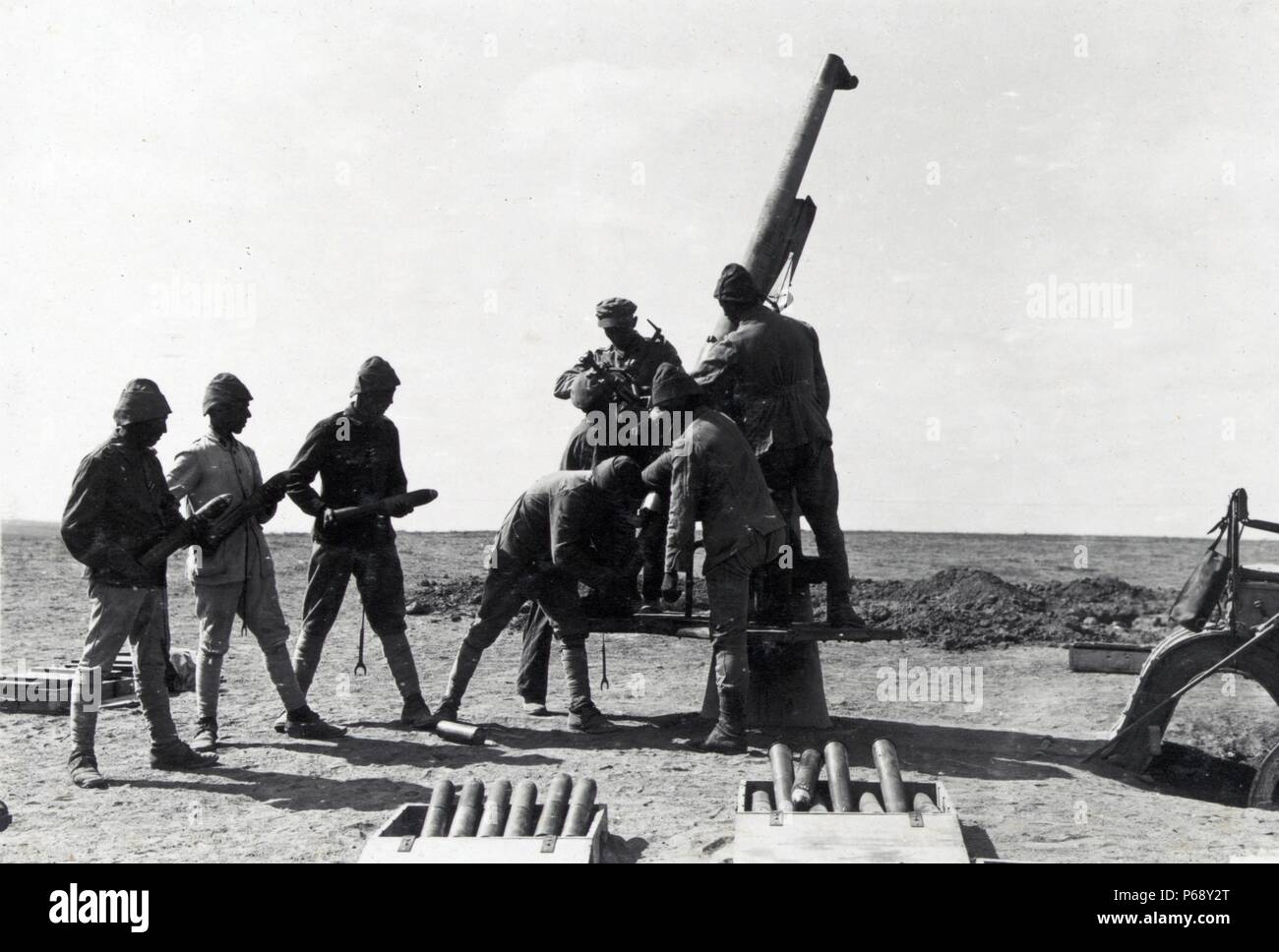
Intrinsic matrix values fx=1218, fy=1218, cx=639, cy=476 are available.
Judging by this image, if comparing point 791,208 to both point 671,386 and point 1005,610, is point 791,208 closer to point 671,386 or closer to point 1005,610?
point 671,386

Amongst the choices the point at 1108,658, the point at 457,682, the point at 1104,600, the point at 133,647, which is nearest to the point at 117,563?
the point at 133,647

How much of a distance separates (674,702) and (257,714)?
10.6ft

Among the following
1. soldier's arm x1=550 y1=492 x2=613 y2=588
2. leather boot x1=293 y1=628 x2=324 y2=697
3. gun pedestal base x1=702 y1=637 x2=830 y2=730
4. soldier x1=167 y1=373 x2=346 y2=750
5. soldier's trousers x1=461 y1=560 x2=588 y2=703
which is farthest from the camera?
gun pedestal base x1=702 y1=637 x2=830 y2=730

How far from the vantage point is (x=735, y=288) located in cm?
811

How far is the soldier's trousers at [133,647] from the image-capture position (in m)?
6.65

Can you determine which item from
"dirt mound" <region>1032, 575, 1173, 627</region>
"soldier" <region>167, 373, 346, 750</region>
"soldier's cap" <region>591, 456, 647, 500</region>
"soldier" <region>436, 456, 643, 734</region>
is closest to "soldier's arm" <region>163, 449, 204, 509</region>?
"soldier" <region>167, 373, 346, 750</region>

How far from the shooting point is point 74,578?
19078 millimetres

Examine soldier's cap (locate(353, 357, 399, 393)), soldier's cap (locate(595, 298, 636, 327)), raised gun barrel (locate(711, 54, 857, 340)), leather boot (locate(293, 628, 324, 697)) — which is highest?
raised gun barrel (locate(711, 54, 857, 340))

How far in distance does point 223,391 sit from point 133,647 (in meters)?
1.64

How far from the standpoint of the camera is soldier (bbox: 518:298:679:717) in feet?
27.3

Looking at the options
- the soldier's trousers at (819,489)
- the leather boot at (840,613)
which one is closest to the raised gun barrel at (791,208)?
the soldier's trousers at (819,489)

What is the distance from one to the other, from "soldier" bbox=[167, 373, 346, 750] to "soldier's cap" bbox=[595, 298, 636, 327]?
245 centimetres

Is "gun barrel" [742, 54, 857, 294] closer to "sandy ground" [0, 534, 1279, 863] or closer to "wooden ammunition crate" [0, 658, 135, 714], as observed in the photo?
"sandy ground" [0, 534, 1279, 863]
